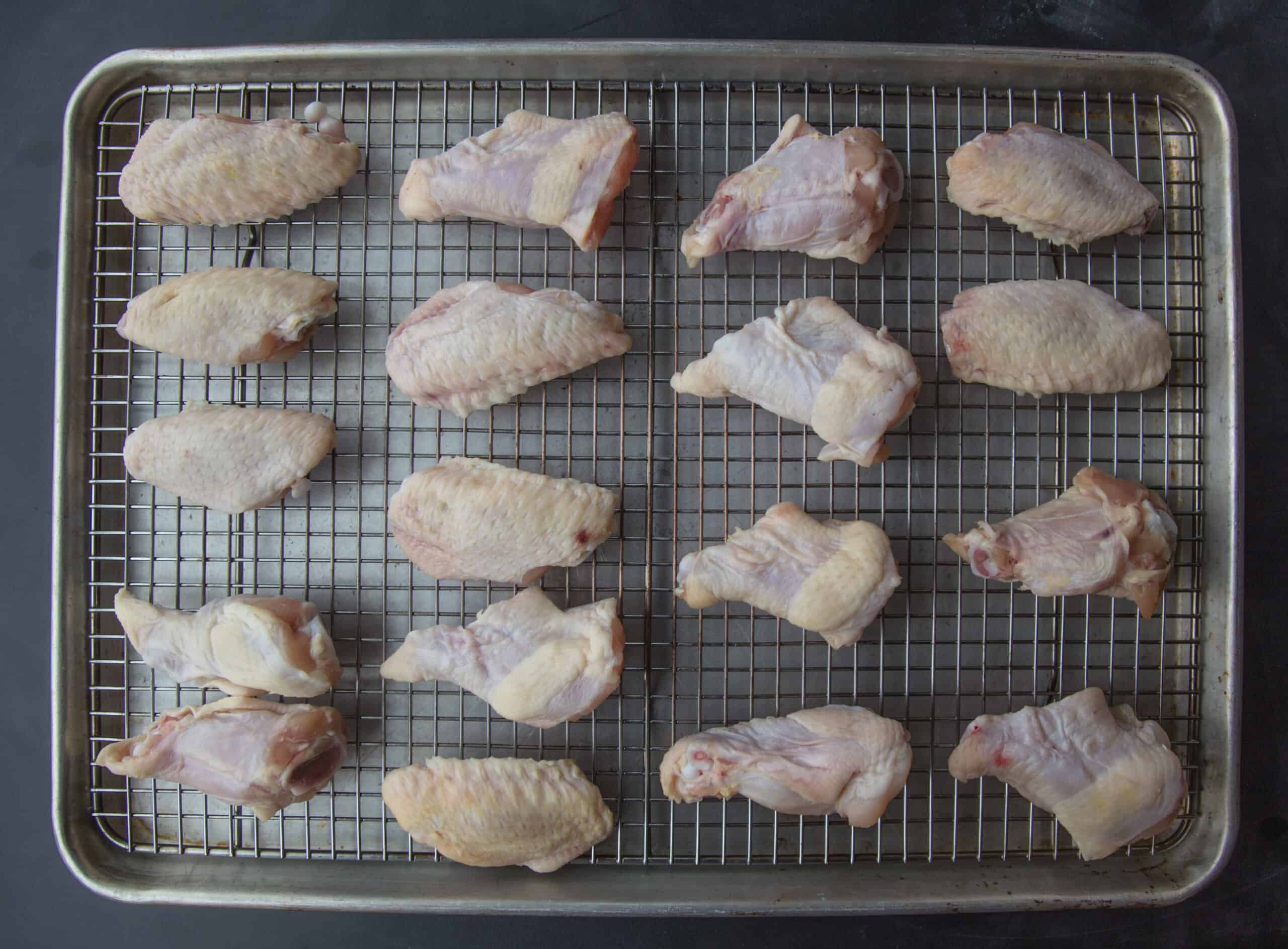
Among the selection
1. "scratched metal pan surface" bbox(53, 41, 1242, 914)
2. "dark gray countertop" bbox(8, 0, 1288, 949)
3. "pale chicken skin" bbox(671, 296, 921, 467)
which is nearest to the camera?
"pale chicken skin" bbox(671, 296, 921, 467)

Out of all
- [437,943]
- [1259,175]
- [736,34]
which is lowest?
[437,943]

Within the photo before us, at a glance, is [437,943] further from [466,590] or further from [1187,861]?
[1187,861]

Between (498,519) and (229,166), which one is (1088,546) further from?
(229,166)

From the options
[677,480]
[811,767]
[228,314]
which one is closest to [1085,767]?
[811,767]

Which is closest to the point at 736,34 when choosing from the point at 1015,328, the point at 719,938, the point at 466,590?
the point at 1015,328

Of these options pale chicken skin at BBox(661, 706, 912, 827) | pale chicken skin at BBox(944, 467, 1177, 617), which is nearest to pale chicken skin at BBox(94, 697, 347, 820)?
pale chicken skin at BBox(661, 706, 912, 827)

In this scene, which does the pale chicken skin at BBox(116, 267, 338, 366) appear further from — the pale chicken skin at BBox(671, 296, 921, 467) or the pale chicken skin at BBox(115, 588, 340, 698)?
the pale chicken skin at BBox(671, 296, 921, 467)

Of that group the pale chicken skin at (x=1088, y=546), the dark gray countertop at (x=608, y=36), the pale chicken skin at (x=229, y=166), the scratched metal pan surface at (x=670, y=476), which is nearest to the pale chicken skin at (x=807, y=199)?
the scratched metal pan surface at (x=670, y=476)
